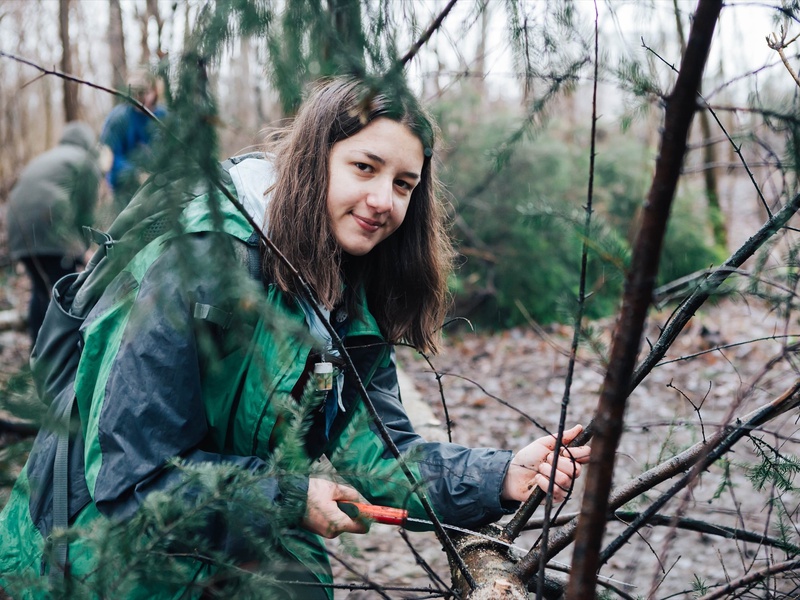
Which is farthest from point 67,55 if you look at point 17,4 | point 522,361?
point 522,361

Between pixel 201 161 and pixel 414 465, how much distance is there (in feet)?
3.50

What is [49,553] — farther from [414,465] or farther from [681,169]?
[681,169]

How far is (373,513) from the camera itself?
1497 millimetres

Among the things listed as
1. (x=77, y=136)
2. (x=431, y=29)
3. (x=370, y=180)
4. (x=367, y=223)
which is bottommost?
(x=367, y=223)

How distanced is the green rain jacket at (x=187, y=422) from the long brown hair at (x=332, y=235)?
3.8 inches

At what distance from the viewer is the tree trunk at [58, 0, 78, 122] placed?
759cm

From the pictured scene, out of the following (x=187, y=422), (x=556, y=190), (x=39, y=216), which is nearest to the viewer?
(x=187, y=422)

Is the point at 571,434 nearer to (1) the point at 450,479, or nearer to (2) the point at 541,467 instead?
(2) the point at 541,467

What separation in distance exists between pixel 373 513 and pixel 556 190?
5.93 m

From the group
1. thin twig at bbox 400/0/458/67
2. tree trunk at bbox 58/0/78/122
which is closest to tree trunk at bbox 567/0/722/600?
thin twig at bbox 400/0/458/67

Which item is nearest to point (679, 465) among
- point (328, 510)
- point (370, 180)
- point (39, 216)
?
point (328, 510)

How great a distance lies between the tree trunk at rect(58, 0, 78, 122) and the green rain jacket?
7.17 metres

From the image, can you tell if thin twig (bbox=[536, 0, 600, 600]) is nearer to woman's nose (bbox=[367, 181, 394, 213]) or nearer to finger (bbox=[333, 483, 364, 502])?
finger (bbox=[333, 483, 364, 502])

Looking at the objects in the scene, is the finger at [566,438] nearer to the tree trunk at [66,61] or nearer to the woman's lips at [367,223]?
the woman's lips at [367,223]
